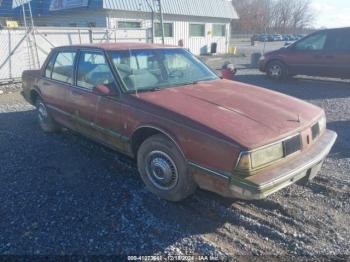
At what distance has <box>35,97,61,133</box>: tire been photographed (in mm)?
5598

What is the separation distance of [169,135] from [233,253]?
50.2 inches

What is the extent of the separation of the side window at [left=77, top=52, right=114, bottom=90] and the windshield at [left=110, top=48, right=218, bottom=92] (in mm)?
158

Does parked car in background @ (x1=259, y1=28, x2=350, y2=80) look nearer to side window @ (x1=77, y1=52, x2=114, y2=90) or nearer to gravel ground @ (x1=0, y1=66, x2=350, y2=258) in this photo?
gravel ground @ (x1=0, y1=66, x2=350, y2=258)

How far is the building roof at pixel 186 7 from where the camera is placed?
15812 mm

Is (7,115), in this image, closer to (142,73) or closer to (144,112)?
(142,73)

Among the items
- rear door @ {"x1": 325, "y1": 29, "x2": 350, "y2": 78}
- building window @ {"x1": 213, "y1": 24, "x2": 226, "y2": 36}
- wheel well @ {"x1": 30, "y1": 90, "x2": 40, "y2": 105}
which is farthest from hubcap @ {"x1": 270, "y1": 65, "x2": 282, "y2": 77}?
building window @ {"x1": 213, "y1": 24, "x2": 226, "y2": 36}

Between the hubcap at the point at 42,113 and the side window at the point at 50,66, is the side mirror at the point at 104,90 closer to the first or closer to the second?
the side window at the point at 50,66

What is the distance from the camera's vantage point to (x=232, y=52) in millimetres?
24469

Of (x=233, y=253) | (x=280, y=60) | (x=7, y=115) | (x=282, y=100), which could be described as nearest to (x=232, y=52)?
(x=280, y=60)

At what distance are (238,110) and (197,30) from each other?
19.3 m

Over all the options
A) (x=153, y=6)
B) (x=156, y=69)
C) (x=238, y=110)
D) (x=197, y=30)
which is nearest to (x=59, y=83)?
(x=156, y=69)

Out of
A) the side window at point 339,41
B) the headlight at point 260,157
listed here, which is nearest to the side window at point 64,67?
the headlight at point 260,157

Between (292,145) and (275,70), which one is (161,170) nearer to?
(292,145)

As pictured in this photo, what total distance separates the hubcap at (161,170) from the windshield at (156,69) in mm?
883
